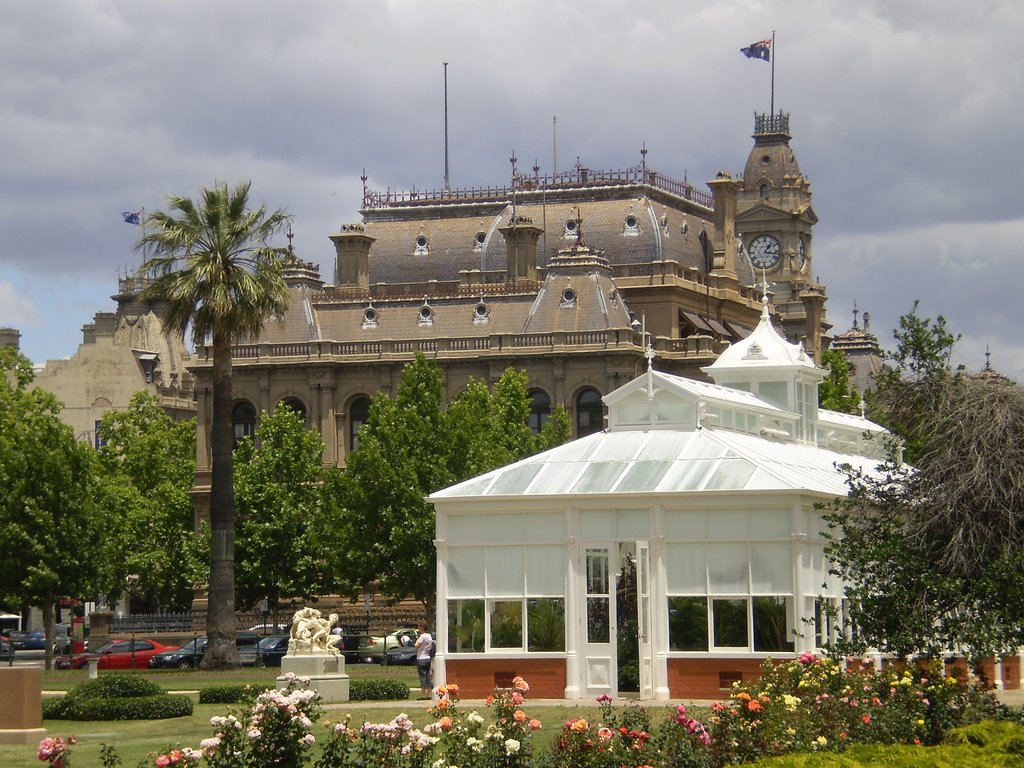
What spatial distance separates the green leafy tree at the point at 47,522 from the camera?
66.3 meters

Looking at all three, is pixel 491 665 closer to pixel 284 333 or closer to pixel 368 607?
pixel 368 607

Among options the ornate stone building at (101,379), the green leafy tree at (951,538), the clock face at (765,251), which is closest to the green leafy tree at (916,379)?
the green leafy tree at (951,538)

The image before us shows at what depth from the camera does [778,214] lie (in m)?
141

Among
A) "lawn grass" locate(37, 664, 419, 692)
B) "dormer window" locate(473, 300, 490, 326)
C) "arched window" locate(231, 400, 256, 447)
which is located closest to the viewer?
"lawn grass" locate(37, 664, 419, 692)

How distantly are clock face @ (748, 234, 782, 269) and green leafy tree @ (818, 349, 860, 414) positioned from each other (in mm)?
49966

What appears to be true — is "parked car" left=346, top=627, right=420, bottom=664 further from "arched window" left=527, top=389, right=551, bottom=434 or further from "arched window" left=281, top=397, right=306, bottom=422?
"arched window" left=281, top=397, right=306, bottom=422

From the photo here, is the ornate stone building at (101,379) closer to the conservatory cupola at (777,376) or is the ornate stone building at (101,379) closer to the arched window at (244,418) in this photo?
the arched window at (244,418)

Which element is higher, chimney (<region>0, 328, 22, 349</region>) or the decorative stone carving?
chimney (<region>0, 328, 22, 349</region>)

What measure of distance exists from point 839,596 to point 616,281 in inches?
2451

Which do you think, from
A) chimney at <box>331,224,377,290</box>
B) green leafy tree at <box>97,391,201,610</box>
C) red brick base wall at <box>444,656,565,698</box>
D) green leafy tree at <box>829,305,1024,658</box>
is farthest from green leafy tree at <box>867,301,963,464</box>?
chimney at <box>331,224,377,290</box>

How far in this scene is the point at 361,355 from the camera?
99.9 meters

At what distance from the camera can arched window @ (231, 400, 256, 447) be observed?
101625 mm

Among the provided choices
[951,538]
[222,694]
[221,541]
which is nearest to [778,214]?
[221,541]

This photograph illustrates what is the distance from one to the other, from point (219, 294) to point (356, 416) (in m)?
43.1
